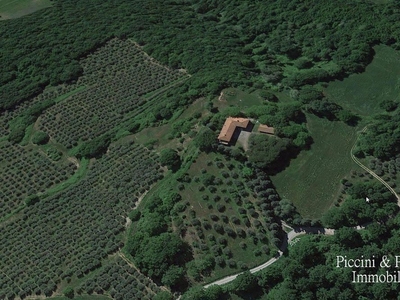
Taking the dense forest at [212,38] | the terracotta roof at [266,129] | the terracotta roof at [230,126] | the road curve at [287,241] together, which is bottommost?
the road curve at [287,241]

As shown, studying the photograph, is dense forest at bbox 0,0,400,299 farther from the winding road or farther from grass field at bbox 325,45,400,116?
grass field at bbox 325,45,400,116

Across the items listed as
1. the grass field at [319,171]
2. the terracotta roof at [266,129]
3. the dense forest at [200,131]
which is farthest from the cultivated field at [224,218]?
the terracotta roof at [266,129]

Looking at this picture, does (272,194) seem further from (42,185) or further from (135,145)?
(42,185)

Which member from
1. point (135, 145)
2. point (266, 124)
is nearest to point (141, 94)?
point (135, 145)

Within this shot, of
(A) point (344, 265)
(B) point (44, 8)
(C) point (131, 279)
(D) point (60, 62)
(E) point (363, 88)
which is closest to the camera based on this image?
(A) point (344, 265)

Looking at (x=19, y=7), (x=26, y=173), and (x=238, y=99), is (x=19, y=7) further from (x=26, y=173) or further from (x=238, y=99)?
(x=238, y=99)

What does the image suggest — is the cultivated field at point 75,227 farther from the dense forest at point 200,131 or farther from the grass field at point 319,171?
the grass field at point 319,171

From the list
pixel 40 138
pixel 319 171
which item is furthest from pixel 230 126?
pixel 40 138
